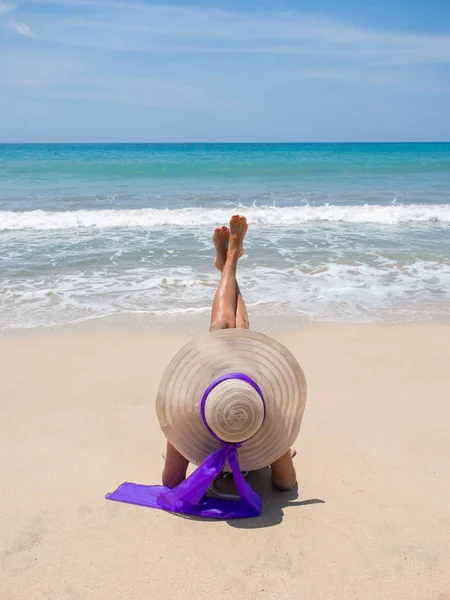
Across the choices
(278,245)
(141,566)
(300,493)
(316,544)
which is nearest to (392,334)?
(300,493)

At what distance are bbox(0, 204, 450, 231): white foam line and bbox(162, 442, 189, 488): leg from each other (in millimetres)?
9245

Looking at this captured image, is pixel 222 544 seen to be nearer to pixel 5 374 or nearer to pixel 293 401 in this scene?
pixel 293 401

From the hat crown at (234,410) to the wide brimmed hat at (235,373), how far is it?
7 centimetres

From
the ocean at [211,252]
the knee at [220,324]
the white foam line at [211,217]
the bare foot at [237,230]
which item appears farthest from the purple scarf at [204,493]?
the white foam line at [211,217]

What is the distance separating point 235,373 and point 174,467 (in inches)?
27.0

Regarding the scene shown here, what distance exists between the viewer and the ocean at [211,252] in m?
6.19

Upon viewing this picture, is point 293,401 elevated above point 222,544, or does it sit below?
above

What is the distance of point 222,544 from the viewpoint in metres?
2.54

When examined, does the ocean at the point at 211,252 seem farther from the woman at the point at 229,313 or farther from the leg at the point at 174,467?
the leg at the point at 174,467

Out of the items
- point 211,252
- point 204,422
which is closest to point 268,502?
point 204,422

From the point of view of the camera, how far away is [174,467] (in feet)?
9.52

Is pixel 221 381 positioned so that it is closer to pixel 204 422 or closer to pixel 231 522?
pixel 204 422

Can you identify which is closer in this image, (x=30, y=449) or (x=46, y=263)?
(x=30, y=449)

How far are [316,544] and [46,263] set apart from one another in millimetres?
6617
